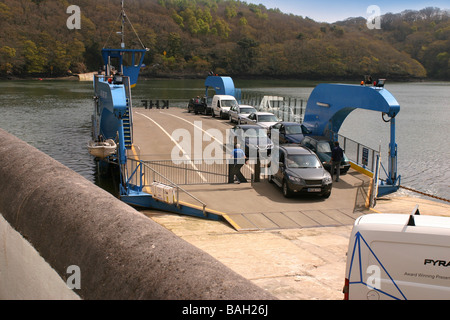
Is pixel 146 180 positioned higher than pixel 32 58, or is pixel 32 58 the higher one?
pixel 32 58

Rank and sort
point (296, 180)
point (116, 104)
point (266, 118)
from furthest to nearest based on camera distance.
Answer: point (266, 118) < point (116, 104) < point (296, 180)

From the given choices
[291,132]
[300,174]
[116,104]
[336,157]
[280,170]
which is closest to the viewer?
[300,174]

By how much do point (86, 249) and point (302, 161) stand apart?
633 inches

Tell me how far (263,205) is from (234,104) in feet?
79.7

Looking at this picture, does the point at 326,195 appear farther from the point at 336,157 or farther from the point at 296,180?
the point at 336,157

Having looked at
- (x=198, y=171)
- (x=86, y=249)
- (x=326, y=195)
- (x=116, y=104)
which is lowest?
(x=326, y=195)

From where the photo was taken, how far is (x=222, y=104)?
132ft

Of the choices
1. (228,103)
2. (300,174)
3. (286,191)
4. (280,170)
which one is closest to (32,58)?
(228,103)

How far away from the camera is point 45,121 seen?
53.0m

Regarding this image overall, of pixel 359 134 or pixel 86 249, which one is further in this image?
pixel 359 134

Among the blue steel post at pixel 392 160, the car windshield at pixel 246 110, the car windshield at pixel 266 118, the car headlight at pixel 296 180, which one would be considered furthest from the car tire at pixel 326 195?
the car windshield at pixel 246 110

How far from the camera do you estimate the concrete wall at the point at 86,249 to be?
2.31m
